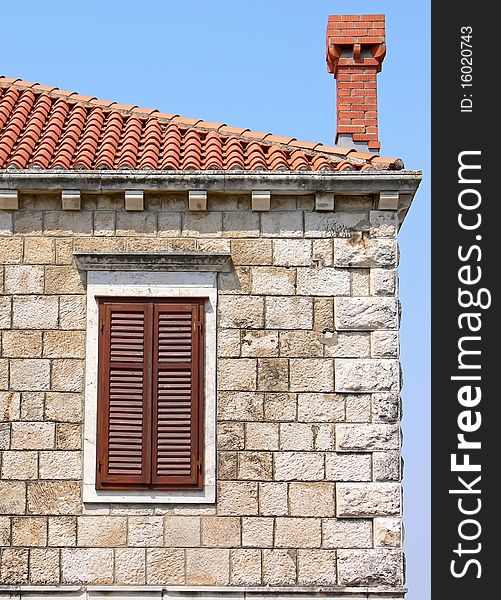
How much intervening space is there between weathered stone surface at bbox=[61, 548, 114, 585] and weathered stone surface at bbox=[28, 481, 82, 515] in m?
0.38

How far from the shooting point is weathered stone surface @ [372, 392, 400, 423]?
1166 centimetres

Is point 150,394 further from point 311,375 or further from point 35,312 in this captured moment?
point 311,375

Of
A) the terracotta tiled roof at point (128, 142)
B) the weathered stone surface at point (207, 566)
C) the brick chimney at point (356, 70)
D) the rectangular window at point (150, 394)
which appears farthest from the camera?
the brick chimney at point (356, 70)

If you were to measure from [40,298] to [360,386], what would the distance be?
3085 millimetres

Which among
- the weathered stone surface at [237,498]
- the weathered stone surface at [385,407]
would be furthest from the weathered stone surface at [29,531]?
the weathered stone surface at [385,407]

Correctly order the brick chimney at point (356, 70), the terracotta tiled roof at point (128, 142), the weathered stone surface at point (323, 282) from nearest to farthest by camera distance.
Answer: the weathered stone surface at point (323, 282), the terracotta tiled roof at point (128, 142), the brick chimney at point (356, 70)

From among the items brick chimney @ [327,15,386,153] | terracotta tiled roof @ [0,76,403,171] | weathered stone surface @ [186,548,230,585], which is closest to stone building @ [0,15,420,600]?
weathered stone surface @ [186,548,230,585]

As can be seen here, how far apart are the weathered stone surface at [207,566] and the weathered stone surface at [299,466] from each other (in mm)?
870

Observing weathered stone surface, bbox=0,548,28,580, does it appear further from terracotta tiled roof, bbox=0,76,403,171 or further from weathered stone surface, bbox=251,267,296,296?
terracotta tiled roof, bbox=0,76,403,171

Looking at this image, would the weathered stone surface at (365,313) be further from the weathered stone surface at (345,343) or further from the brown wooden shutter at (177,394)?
the brown wooden shutter at (177,394)

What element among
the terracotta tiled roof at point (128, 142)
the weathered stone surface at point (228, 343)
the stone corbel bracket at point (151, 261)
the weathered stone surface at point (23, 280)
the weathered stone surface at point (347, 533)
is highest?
the terracotta tiled roof at point (128, 142)

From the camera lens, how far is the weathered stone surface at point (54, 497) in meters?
11.5

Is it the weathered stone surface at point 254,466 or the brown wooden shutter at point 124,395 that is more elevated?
the brown wooden shutter at point 124,395

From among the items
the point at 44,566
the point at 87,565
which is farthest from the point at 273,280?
the point at 44,566
